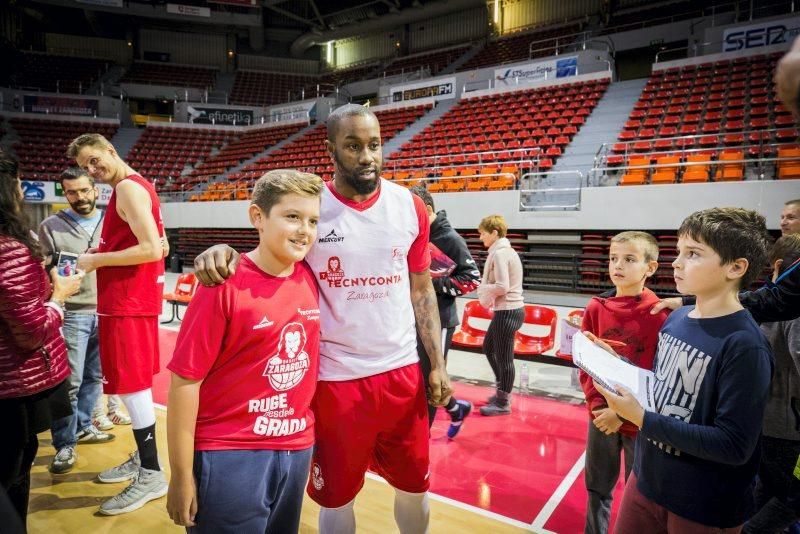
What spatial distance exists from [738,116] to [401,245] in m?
12.1

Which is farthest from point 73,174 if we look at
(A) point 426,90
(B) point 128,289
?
(A) point 426,90

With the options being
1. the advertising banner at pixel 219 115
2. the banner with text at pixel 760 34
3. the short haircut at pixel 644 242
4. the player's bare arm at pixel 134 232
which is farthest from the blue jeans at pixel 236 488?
the advertising banner at pixel 219 115

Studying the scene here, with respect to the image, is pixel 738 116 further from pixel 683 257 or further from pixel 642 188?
pixel 683 257

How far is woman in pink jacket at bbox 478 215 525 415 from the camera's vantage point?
4.12m

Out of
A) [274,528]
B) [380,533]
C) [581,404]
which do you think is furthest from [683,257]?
[581,404]

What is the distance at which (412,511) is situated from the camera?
6.55 feet

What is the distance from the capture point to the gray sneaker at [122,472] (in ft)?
9.75

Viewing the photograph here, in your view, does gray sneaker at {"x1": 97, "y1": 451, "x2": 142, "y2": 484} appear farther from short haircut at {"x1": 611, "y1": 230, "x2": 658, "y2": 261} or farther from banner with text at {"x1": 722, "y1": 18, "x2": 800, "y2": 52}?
banner with text at {"x1": 722, "y1": 18, "x2": 800, "y2": 52}

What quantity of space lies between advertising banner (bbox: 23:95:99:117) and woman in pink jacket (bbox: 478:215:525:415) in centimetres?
2466

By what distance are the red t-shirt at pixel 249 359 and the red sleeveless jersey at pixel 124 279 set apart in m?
1.40

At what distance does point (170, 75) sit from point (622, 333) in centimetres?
2932

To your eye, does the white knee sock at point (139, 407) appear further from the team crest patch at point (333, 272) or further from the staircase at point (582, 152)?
the staircase at point (582, 152)

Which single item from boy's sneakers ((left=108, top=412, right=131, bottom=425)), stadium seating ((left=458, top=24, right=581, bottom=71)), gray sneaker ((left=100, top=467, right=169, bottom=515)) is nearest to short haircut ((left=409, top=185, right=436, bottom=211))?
gray sneaker ((left=100, top=467, right=169, bottom=515))

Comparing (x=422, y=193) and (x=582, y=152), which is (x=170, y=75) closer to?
(x=582, y=152)
